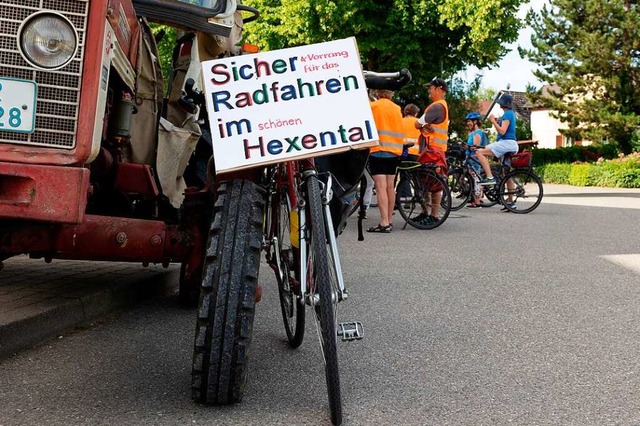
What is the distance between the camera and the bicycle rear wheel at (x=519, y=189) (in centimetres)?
1542

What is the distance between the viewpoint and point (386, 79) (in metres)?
4.49

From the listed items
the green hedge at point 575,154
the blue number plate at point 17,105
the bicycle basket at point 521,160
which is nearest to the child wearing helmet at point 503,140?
the bicycle basket at point 521,160

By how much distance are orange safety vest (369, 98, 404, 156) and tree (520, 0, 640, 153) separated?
29442 millimetres

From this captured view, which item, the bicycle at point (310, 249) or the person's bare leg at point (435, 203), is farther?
the person's bare leg at point (435, 203)

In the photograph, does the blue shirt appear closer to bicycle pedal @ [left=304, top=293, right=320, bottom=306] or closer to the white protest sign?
the white protest sign

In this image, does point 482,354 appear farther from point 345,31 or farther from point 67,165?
point 345,31

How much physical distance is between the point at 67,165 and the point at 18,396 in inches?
42.7

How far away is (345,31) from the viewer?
3084 centimetres

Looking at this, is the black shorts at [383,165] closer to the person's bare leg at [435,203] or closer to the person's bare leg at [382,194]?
the person's bare leg at [382,194]

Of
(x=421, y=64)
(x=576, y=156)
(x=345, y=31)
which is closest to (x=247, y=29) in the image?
(x=345, y=31)

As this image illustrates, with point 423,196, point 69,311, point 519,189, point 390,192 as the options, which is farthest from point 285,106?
point 519,189

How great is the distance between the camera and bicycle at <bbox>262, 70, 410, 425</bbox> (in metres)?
3.47

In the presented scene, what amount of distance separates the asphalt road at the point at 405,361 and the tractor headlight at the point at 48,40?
1.46 meters

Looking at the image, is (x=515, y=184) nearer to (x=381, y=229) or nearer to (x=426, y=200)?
(x=426, y=200)
